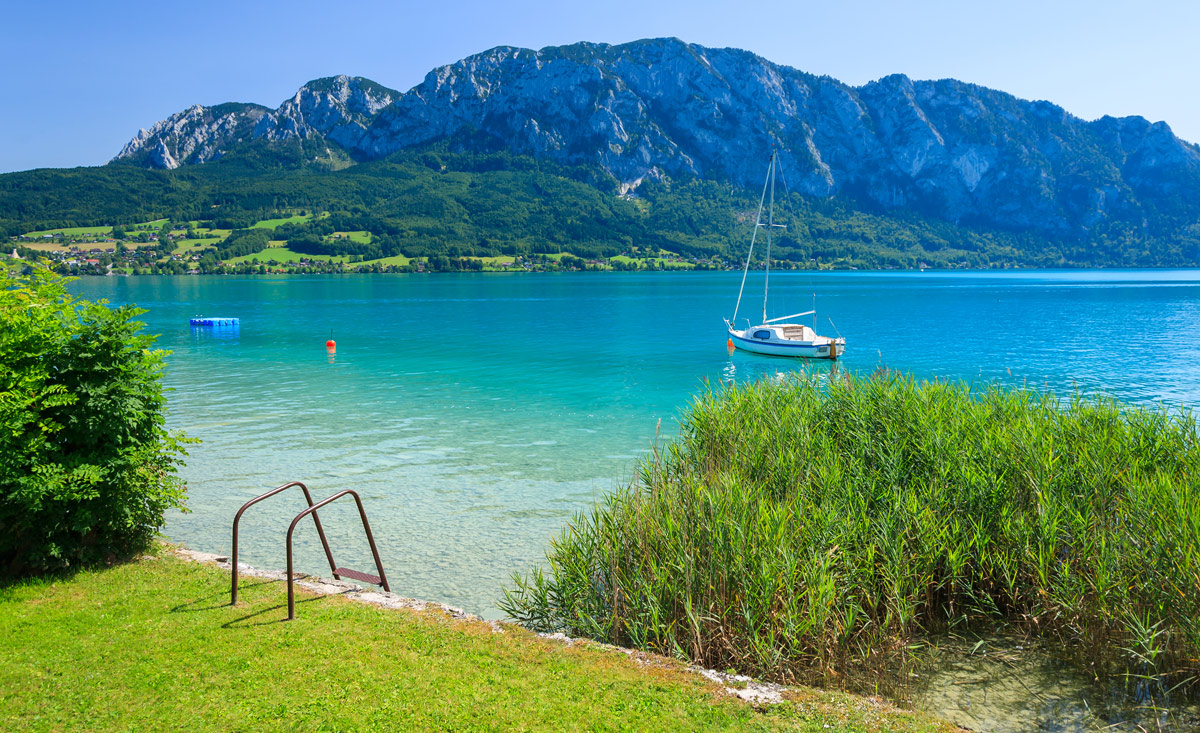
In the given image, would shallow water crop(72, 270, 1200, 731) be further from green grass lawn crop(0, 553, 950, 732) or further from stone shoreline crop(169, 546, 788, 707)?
green grass lawn crop(0, 553, 950, 732)

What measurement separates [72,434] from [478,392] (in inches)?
893

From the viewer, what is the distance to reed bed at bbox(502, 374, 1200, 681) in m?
7.12

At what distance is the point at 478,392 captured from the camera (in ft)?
103

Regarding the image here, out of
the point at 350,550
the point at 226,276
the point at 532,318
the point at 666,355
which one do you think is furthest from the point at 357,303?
the point at 226,276

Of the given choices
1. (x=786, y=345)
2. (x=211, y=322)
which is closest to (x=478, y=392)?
(x=786, y=345)

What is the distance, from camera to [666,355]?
46969 millimetres

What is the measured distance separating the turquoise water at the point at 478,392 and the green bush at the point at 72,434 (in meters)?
3.42

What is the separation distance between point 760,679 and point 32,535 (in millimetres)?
9074

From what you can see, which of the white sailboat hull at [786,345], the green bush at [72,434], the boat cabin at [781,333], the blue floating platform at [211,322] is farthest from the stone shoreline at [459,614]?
the blue floating platform at [211,322]

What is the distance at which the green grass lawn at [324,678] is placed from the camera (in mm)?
5766

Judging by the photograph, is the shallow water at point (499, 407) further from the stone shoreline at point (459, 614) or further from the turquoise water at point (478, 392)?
the stone shoreline at point (459, 614)

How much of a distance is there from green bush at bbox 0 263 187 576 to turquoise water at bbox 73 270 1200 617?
3.42 m

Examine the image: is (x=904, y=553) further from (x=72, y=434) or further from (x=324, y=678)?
(x=72, y=434)

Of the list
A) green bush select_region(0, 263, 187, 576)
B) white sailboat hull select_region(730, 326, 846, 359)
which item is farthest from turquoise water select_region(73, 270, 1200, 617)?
green bush select_region(0, 263, 187, 576)
